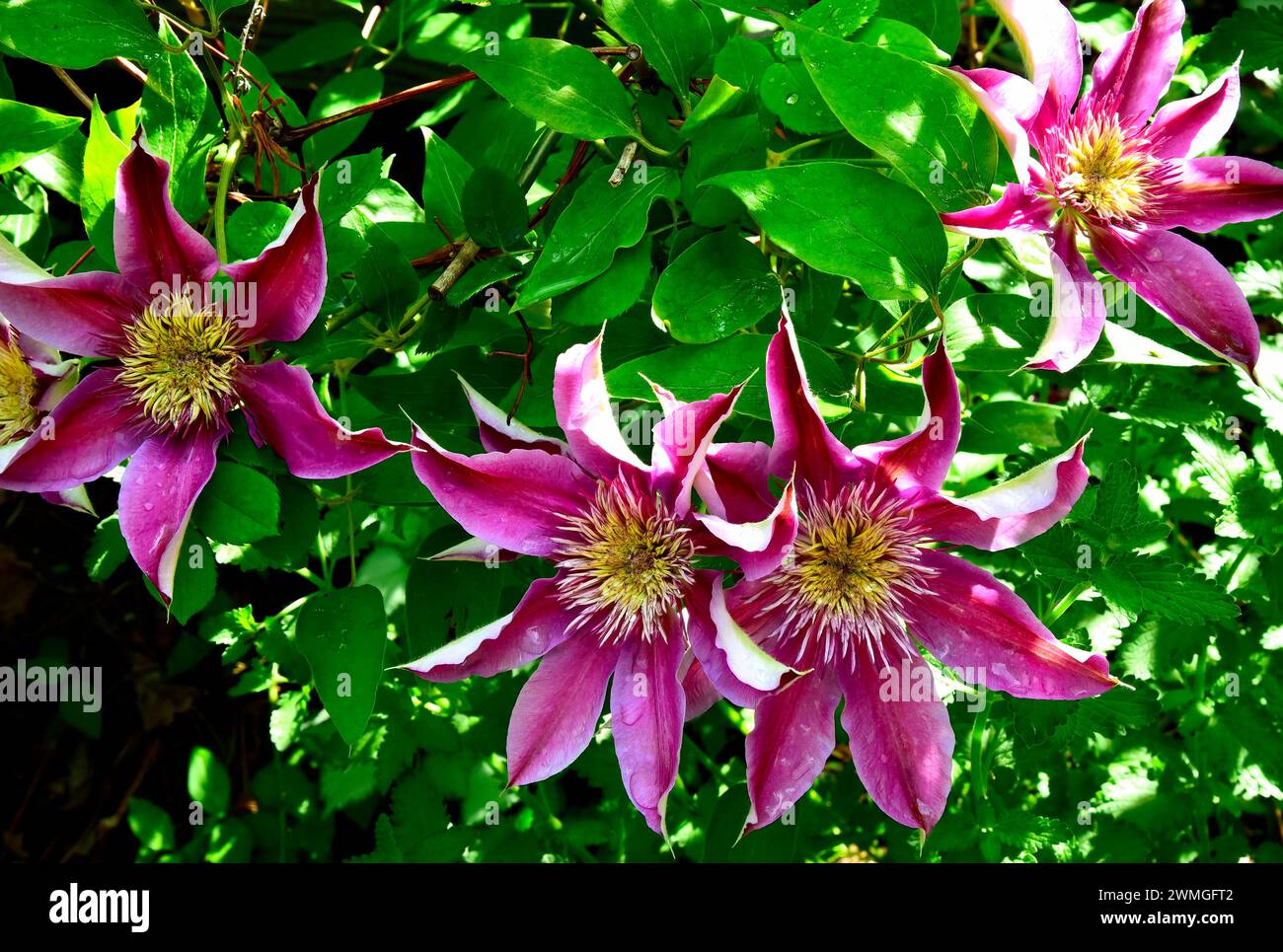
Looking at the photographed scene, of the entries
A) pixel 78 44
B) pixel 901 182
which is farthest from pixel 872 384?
pixel 78 44

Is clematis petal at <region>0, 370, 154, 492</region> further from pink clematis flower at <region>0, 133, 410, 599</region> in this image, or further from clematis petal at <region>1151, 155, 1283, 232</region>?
clematis petal at <region>1151, 155, 1283, 232</region>

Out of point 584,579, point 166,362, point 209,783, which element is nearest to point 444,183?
point 166,362

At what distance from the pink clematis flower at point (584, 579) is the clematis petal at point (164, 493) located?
19cm

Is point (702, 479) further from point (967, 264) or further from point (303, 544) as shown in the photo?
point (967, 264)

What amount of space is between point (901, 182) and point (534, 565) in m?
0.52

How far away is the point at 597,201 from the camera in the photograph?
0.87 m

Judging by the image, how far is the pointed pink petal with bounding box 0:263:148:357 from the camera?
0.77 metres

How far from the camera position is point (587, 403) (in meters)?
0.73

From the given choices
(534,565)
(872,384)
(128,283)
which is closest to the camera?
(128,283)

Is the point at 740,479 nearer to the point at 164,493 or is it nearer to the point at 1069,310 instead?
the point at 1069,310

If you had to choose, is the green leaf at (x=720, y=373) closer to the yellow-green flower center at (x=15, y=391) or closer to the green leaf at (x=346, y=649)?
the green leaf at (x=346, y=649)

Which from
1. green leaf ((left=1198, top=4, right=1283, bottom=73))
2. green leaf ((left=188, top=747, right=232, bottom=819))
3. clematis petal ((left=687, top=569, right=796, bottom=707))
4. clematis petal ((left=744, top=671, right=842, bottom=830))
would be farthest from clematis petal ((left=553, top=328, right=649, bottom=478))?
green leaf ((left=188, top=747, right=232, bottom=819))

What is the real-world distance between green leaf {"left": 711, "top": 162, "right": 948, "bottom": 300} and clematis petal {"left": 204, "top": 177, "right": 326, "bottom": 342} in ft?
0.98

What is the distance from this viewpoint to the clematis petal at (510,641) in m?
0.73
